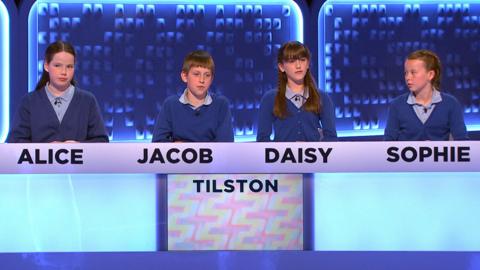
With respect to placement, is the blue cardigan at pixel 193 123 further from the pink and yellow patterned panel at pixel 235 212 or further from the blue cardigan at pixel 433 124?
the pink and yellow patterned panel at pixel 235 212

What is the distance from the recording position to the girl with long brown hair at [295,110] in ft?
8.32

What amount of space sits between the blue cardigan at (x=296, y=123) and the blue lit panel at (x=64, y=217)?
0.86m

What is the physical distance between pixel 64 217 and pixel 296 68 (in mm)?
1012

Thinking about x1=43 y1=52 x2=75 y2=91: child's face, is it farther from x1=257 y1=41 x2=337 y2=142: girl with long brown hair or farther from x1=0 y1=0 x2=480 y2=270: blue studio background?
x1=0 y1=0 x2=480 y2=270: blue studio background

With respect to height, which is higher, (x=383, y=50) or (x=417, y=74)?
(x=383, y=50)

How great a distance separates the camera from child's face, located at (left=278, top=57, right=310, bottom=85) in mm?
2472

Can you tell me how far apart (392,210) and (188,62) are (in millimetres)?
975

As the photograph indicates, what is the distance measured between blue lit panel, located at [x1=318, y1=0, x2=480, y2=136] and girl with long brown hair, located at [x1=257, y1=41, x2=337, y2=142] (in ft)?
3.70

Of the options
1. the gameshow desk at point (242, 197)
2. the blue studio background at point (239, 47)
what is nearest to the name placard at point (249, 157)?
the gameshow desk at point (242, 197)

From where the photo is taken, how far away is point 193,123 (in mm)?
2551

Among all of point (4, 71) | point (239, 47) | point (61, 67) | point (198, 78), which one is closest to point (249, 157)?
point (198, 78)

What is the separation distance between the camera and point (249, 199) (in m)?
1.80

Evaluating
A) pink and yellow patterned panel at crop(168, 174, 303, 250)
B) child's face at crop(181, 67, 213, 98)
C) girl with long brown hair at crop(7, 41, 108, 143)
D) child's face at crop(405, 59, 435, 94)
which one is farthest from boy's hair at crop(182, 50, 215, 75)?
pink and yellow patterned panel at crop(168, 174, 303, 250)

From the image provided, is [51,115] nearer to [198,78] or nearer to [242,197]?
[198,78]
